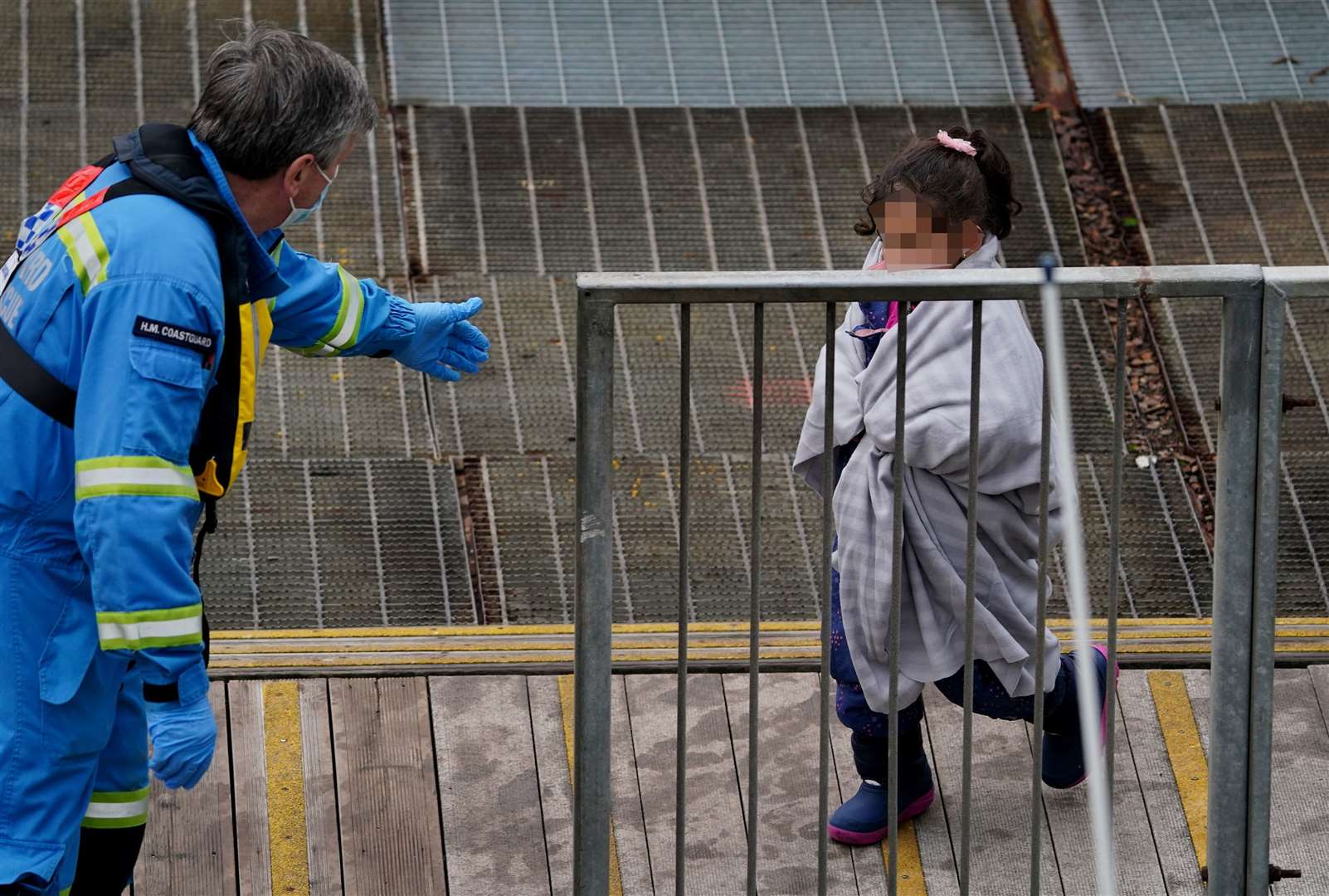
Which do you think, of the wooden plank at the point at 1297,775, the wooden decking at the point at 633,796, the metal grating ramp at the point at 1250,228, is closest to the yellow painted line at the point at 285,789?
the wooden decking at the point at 633,796

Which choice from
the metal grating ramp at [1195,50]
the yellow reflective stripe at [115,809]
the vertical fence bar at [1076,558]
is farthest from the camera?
the metal grating ramp at [1195,50]

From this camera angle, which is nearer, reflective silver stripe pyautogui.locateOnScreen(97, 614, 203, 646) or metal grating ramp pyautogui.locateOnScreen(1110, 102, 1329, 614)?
reflective silver stripe pyautogui.locateOnScreen(97, 614, 203, 646)

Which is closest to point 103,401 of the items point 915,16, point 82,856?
point 82,856

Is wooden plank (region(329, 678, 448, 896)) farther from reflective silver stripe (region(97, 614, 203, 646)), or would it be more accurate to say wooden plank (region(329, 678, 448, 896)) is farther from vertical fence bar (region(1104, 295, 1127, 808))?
vertical fence bar (region(1104, 295, 1127, 808))

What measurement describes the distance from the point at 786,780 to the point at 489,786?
679 millimetres

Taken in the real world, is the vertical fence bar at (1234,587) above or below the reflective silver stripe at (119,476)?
below

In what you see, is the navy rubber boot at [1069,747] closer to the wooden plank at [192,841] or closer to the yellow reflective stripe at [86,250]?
the wooden plank at [192,841]

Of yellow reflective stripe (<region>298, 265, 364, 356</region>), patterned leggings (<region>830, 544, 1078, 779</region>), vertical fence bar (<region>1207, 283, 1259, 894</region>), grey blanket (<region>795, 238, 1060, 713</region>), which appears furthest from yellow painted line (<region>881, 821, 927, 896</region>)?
yellow reflective stripe (<region>298, 265, 364, 356</region>)

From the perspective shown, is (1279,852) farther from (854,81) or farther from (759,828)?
(854,81)

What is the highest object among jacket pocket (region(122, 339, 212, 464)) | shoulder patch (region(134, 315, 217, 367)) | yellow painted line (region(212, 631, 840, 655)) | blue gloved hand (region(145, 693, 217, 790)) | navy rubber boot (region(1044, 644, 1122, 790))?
shoulder patch (region(134, 315, 217, 367))

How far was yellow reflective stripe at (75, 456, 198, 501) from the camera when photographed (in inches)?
108

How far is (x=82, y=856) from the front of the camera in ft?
10.9

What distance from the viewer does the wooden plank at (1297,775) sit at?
379cm

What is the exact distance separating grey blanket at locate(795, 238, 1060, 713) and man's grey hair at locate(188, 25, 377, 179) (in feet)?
3.66
